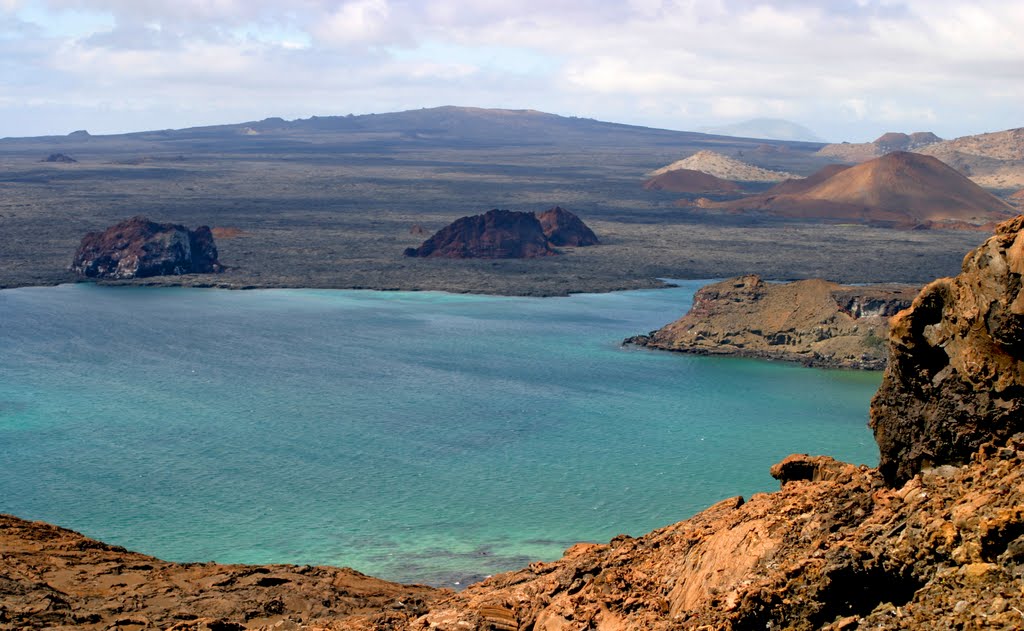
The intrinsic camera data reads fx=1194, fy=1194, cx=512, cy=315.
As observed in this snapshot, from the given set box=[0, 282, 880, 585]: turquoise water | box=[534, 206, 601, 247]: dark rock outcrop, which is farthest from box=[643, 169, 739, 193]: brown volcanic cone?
box=[0, 282, 880, 585]: turquoise water

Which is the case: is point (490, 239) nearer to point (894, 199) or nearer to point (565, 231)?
point (565, 231)

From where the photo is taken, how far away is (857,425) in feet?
137

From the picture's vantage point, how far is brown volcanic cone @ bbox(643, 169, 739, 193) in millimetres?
173125

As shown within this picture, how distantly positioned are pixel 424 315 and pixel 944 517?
56731mm

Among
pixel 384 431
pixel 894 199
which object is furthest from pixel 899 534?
pixel 894 199

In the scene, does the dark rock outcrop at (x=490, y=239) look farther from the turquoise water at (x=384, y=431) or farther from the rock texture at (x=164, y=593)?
the rock texture at (x=164, y=593)

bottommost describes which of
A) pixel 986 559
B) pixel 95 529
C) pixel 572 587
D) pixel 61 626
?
pixel 95 529

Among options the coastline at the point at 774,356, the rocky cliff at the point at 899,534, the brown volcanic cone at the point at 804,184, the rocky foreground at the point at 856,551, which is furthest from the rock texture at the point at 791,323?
the brown volcanic cone at the point at 804,184

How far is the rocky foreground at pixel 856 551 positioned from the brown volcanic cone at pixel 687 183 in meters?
158

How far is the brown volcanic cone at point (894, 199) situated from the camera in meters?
132

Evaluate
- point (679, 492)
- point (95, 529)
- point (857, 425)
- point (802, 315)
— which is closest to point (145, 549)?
point (95, 529)

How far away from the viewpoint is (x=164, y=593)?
752 inches

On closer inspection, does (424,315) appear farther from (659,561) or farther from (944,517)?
(944,517)

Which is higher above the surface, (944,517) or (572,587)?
(944,517)
